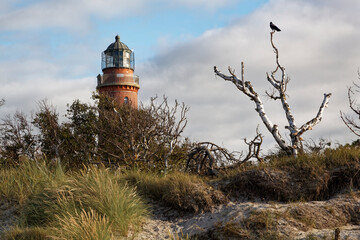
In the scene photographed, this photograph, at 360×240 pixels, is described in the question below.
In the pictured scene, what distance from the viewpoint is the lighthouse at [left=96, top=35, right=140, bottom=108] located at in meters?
36.2

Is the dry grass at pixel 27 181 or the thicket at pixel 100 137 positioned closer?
the dry grass at pixel 27 181

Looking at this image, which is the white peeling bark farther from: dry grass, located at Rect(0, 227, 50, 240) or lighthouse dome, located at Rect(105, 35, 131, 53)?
lighthouse dome, located at Rect(105, 35, 131, 53)

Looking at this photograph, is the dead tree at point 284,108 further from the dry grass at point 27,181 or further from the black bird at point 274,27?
the dry grass at point 27,181

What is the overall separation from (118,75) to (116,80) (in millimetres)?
558

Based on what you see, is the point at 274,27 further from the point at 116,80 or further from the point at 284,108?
the point at 116,80

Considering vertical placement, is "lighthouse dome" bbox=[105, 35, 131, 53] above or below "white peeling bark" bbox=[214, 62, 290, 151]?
above

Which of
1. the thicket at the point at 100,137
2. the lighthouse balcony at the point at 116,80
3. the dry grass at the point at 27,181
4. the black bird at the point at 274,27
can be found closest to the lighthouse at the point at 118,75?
the lighthouse balcony at the point at 116,80

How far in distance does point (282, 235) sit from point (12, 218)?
5.62m

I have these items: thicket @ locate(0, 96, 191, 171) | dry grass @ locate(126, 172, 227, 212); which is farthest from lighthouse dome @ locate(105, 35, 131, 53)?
dry grass @ locate(126, 172, 227, 212)

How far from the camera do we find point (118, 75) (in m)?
36.4

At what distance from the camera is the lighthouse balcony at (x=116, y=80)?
3612 centimetres

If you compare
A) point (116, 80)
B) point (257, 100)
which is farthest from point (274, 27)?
point (116, 80)

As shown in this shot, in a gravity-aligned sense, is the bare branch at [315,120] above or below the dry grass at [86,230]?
above

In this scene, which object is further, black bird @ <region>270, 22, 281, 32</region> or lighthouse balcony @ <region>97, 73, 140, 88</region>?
lighthouse balcony @ <region>97, 73, 140, 88</region>
